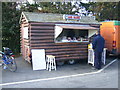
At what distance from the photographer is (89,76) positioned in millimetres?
6742

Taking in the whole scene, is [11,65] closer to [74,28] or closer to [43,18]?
[43,18]

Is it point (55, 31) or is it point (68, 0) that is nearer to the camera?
point (55, 31)

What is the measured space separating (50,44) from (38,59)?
3.44 feet

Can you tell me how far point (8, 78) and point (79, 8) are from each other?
14.1 m

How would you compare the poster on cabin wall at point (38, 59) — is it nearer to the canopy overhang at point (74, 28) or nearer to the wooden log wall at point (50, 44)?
the wooden log wall at point (50, 44)

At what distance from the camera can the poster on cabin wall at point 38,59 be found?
770 centimetres

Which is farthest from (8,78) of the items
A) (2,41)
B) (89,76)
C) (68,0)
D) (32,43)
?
(68,0)

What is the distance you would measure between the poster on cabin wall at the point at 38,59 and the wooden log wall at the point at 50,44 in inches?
11.5

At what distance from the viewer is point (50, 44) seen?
8242 millimetres

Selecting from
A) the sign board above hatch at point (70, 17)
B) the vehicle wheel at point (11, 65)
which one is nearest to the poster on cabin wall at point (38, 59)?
the vehicle wheel at point (11, 65)

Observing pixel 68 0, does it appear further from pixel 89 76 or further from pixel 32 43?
pixel 89 76

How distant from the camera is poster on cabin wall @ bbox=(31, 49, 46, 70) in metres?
7.70

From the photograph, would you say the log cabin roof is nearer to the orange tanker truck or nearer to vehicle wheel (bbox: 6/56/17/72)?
the orange tanker truck

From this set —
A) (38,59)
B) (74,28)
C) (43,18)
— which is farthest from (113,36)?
(38,59)
